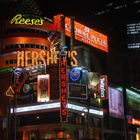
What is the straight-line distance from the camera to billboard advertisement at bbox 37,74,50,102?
4446 centimetres

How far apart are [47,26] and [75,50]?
47.3 feet

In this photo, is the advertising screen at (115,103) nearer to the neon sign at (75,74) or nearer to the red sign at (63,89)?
the neon sign at (75,74)

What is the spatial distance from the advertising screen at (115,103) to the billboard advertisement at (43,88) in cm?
1628

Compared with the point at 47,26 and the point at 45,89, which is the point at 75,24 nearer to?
the point at 47,26

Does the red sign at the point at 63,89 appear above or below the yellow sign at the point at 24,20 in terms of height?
below

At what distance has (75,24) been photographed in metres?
55.7

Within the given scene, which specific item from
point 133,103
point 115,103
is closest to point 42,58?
point 115,103

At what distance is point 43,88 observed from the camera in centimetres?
4491

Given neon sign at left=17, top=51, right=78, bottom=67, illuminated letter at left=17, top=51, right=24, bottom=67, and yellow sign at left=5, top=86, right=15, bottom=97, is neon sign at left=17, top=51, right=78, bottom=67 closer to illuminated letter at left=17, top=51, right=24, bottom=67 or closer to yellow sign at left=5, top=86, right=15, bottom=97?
illuminated letter at left=17, top=51, right=24, bottom=67

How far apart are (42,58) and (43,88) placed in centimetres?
435

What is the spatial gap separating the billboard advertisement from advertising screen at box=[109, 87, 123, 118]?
53.4 ft

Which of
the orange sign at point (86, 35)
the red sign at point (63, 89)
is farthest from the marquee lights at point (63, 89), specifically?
the orange sign at point (86, 35)

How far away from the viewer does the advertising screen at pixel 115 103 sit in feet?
193

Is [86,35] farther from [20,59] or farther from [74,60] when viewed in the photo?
[20,59]
